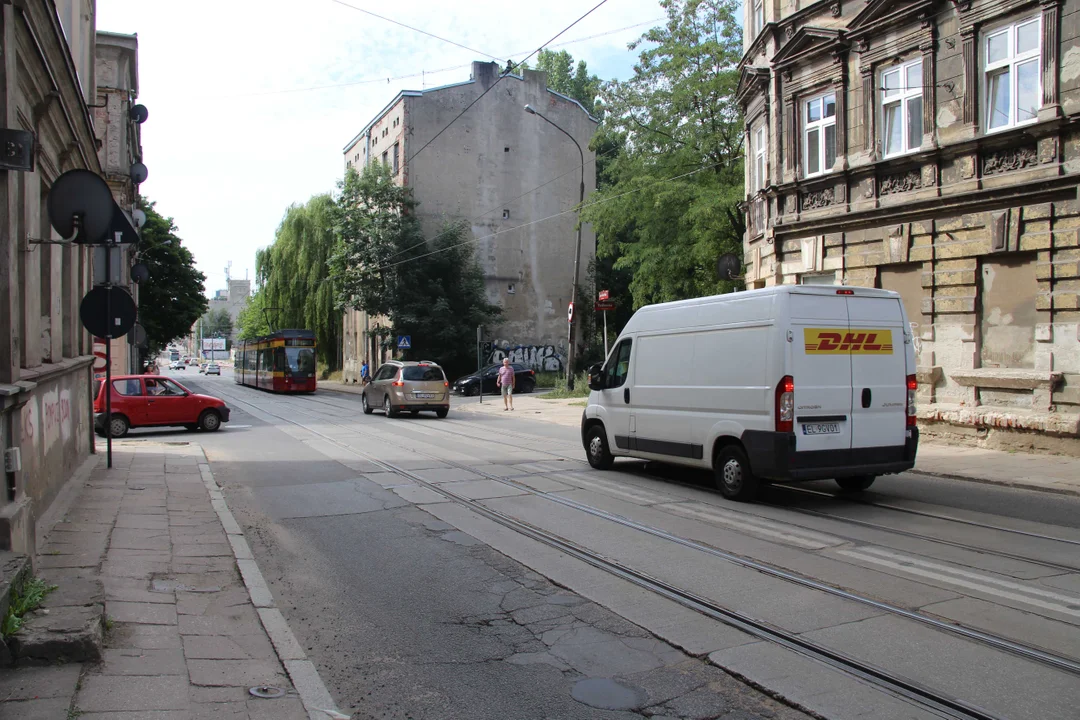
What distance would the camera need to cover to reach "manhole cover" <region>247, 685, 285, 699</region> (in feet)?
13.7

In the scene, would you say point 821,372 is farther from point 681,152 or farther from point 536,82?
point 536,82

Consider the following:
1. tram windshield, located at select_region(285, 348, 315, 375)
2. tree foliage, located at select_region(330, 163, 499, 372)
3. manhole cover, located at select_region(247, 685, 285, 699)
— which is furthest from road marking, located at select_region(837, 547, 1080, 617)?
tram windshield, located at select_region(285, 348, 315, 375)

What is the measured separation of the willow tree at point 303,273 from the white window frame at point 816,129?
109 ft

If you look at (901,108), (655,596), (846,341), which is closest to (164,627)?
(655,596)

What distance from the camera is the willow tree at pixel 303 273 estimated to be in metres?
48.1

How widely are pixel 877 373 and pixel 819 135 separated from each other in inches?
389

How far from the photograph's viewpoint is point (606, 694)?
416cm

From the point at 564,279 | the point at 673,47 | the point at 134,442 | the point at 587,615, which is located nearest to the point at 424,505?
the point at 587,615

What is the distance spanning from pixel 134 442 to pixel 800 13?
661 inches

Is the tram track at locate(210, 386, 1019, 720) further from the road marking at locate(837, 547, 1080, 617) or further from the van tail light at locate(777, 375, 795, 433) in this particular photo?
the van tail light at locate(777, 375, 795, 433)

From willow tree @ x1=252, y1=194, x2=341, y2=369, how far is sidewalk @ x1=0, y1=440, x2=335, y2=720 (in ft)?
131

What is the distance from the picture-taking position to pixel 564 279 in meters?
46.2

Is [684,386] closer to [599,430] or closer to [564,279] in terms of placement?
[599,430]

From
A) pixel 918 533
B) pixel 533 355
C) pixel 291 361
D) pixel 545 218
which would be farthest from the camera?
pixel 533 355
